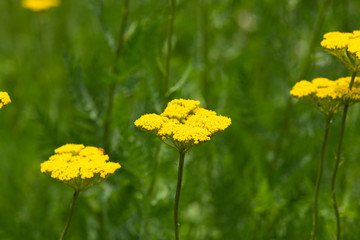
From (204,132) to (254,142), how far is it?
4.66ft

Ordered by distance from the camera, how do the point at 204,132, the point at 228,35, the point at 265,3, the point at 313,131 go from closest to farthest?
1. the point at 204,132
2. the point at 313,131
3. the point at 265,3
4. the point at 228,35

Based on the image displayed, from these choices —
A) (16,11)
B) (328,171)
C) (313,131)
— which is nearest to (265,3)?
(313,131)

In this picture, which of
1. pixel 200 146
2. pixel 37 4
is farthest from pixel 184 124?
pixel 37 4

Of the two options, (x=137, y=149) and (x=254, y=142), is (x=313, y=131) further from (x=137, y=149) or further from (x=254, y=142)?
(x=137, y=149)

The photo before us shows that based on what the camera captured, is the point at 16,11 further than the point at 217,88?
Yes

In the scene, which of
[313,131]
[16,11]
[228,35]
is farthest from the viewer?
[16,11]

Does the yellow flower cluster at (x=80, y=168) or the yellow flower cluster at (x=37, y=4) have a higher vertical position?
the yellow flower cluster at (x=37, y=4)

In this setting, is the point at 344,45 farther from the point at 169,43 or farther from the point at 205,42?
the point at 205,42

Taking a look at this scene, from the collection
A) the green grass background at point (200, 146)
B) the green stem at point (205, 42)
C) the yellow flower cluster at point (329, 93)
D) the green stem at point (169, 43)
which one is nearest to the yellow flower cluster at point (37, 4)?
the green grass background at point (200, 146)

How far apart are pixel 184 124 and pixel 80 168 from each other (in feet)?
0.87

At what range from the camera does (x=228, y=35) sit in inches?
121

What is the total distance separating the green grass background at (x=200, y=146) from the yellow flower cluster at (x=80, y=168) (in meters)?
0.40

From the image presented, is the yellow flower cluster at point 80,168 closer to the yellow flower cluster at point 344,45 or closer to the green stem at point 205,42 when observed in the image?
the yellow flower cluster at point 344,45

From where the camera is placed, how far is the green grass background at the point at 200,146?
5.98 ft
